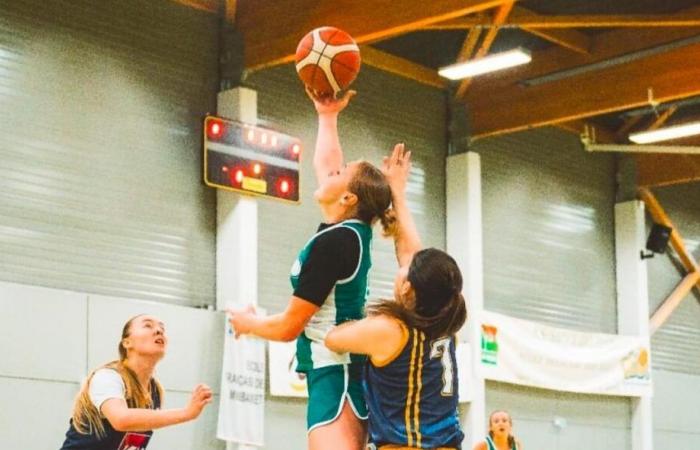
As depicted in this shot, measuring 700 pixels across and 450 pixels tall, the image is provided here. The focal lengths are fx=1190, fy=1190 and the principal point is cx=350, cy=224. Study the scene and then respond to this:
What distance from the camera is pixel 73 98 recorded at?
11.0 m

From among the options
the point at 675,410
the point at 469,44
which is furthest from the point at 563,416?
the point at 469,44

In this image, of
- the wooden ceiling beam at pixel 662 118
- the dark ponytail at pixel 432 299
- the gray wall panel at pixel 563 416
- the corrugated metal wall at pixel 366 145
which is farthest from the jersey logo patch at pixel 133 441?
the wooden ceiling beam at pixel 662 118

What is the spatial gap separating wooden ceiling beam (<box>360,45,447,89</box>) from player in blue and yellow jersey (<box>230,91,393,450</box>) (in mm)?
9182

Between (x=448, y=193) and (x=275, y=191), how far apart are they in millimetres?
3372

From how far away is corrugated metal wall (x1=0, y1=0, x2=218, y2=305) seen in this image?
10516mm

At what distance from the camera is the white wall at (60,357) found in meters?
10.1

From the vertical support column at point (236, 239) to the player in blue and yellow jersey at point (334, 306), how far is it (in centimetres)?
708

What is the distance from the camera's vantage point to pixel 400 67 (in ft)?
47.5

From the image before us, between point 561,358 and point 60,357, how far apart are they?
732 centimetres

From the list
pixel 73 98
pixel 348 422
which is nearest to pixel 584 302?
pixel 73 98

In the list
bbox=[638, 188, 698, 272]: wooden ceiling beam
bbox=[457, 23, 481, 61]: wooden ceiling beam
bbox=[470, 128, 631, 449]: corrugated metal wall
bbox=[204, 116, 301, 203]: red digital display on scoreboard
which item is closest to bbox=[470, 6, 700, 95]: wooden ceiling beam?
bbox=[470, 128, 631, 449]: corrugated metal wall

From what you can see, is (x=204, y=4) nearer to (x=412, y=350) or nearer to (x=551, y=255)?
(x=551, y=255)

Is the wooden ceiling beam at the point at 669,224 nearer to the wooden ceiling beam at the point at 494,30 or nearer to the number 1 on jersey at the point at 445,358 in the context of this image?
the wooden ceiling beam at the point at 494,30

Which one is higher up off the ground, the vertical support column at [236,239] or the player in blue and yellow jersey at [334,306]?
the vertical support column at [236,239]
